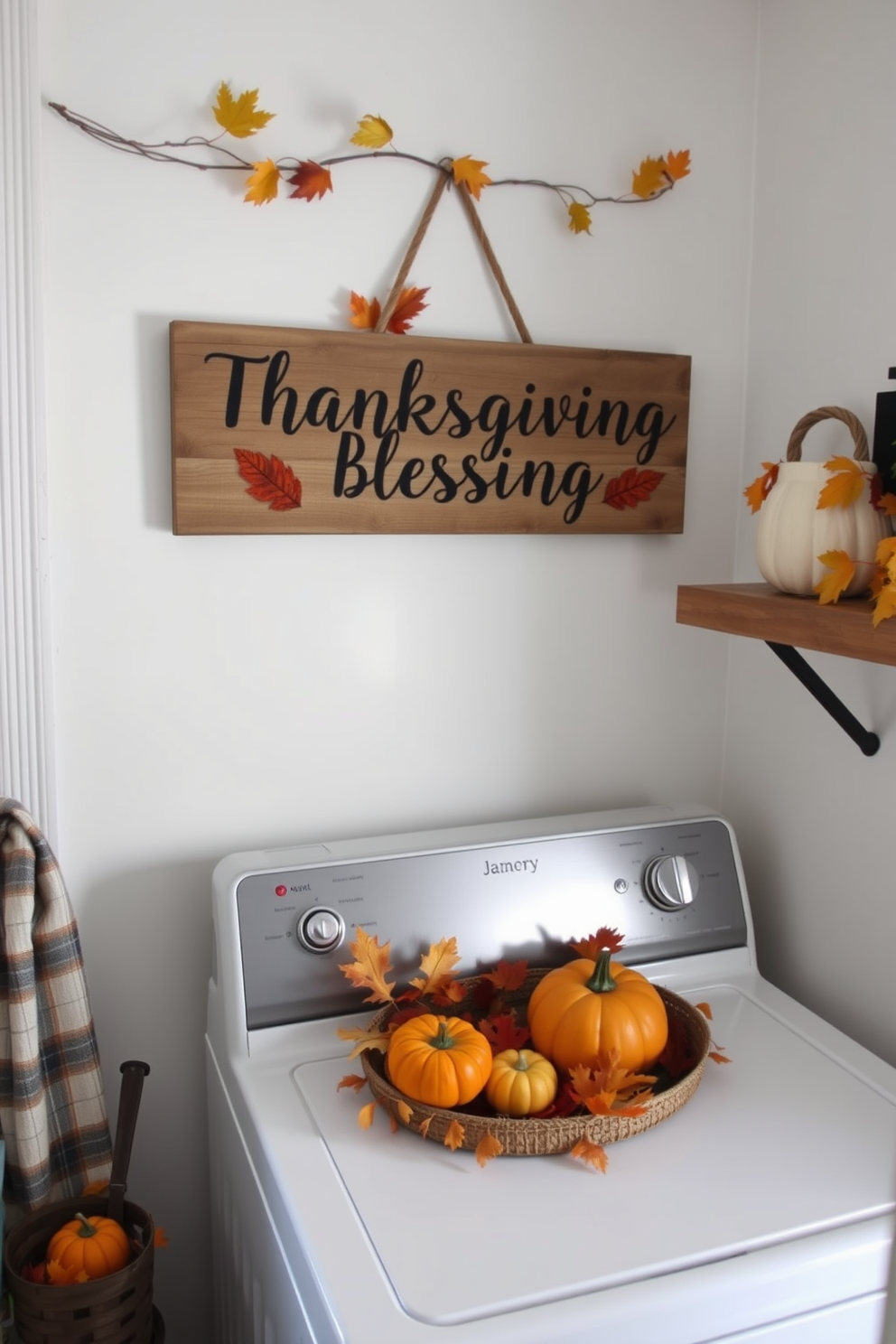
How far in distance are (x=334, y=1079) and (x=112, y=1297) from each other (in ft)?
1.06

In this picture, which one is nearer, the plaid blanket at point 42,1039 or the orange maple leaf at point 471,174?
the plaid blanket at point 42,1039

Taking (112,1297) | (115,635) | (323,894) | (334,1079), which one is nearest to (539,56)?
(115,635)

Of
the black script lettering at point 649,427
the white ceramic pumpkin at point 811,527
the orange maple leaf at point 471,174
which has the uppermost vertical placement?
the orange maple leaf at point 471,174

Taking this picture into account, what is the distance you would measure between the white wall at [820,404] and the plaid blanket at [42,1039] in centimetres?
98

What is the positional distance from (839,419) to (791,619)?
271 mm

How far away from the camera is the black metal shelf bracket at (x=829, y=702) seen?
140 centimetres

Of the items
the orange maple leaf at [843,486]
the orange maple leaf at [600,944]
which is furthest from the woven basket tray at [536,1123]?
the orange maple leaf at [843,486]

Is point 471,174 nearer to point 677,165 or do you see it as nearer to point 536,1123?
point 677,165

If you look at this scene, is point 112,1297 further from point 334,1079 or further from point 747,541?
point 747,541

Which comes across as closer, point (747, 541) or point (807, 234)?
point (807, 234)

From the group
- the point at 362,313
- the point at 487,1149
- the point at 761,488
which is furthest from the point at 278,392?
the point at 487,1149

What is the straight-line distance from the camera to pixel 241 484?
1.38m

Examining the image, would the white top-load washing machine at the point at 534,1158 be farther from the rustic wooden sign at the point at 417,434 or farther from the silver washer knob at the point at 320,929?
the rustic wooden sign at the point at 417,434

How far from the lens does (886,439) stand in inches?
48.1
